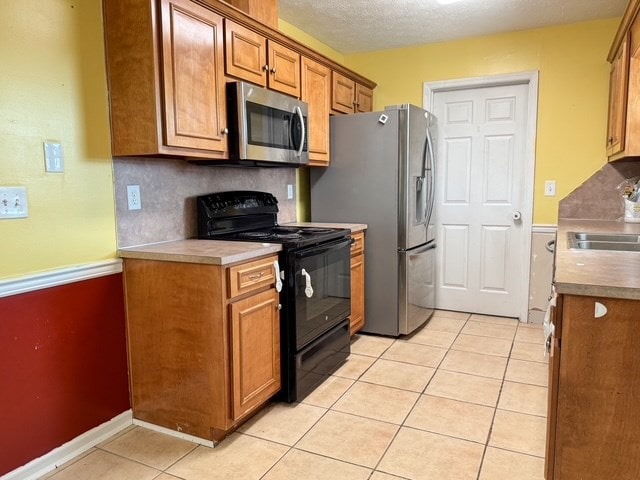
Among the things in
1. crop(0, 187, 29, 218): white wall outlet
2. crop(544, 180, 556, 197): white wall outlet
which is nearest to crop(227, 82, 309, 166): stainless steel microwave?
crop(0, 187, 29, 218): white wall outlet

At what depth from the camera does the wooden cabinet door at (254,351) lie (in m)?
1.96

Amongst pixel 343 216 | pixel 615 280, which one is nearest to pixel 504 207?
pixel 343 216

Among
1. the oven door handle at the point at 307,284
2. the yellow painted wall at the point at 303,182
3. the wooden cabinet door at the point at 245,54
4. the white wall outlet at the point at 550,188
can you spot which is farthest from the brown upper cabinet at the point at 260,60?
the white wall outlet at the point at 550,188

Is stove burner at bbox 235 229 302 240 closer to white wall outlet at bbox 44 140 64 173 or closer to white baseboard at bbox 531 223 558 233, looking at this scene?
white wall outlet at bbox 44 140 64 173

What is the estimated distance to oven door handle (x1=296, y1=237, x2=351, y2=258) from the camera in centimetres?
233

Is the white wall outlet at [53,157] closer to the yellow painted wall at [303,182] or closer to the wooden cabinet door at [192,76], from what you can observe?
the wooden cabinet door at [192,76]

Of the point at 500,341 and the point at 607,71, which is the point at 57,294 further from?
the point at 607,71

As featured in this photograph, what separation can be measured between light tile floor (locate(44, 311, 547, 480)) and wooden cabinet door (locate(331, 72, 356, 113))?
6.07ft

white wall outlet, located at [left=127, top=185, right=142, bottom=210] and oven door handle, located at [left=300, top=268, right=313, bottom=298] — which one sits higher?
white wall outlet, located at [left=127, top=185, right=142, bottom=210]

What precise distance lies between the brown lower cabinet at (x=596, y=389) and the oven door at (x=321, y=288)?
1.28m

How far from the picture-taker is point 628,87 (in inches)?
102

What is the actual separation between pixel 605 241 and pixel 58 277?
8.66 ft

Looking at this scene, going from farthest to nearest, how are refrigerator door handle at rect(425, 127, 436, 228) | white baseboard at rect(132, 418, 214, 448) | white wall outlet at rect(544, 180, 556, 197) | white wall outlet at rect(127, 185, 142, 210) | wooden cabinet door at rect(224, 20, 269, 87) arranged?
white wall outlet at rect(544, 180, 556, 197)
refrigerator door handle at rect(425, 127, 436, 228)
wooden cabinet door at rect(224, 20, 269, 87)
white wall outlet at rect(127, 185, 142, 210)
white baseboard at rect(132, 418, 214, 448)

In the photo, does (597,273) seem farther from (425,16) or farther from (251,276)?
(425,16)
